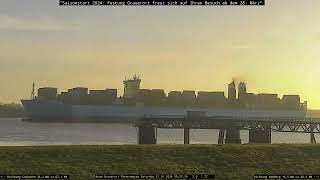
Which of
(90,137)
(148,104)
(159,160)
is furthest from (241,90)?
(159,160)

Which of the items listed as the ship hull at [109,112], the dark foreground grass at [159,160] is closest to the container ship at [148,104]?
the ship hull at [109,112]

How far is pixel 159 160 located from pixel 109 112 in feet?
465

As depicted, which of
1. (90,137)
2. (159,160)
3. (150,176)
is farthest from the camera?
(90,137)

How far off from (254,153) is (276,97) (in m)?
155

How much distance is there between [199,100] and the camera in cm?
16962

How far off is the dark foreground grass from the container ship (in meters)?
132

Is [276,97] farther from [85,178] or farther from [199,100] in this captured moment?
[85,178]

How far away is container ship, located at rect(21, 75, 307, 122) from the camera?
16300 centimetres

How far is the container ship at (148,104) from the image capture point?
163 metres

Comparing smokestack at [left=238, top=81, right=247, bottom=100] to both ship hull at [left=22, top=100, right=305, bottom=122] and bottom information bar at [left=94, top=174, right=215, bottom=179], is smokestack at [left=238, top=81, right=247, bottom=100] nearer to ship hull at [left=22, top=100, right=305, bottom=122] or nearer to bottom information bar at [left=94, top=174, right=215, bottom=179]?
ship hull at [left=22, top=100, right=305, bottom=122]

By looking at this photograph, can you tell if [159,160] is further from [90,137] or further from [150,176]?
[90,137]

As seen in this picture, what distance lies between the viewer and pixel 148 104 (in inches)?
6412

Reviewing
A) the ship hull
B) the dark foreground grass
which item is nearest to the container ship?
the ship hull

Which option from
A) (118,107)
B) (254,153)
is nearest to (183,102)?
(118,107)
